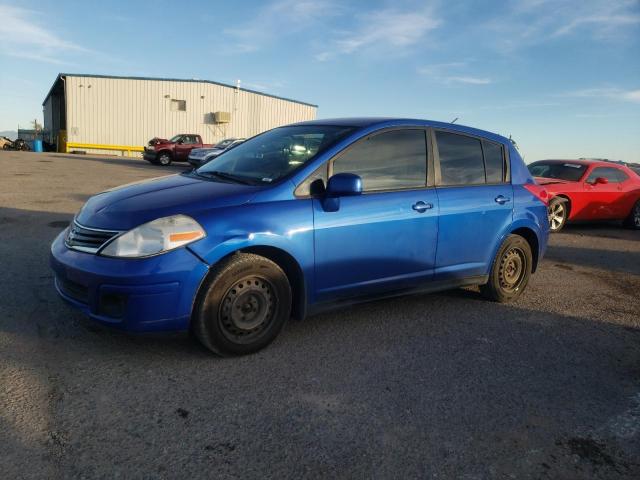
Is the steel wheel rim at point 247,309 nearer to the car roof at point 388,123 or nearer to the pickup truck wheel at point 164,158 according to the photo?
the car roof at point 388,123

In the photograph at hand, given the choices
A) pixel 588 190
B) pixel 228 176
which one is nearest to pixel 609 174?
pixel 588 190

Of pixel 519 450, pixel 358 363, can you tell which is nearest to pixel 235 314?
pixel 358 363

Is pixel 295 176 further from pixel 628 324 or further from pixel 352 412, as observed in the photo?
pixel 628 324

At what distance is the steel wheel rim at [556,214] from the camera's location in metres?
9.48

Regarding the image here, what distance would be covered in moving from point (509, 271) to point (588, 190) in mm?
5901

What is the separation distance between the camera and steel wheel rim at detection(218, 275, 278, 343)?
3268 millimetres

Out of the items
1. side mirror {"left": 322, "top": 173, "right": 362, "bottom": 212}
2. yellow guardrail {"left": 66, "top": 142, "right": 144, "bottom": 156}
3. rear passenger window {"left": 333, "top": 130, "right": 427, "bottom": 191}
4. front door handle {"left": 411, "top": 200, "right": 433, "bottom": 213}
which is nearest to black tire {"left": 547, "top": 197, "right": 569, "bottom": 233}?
rear passenger window {"left": 333, "top": 130, "right": 427, "bottom": 191}

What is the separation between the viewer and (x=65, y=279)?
10.7ft

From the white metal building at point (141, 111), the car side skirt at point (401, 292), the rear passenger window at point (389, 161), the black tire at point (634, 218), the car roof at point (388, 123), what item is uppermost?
the white metal building at point (141, 111)

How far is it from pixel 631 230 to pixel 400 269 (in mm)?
8974

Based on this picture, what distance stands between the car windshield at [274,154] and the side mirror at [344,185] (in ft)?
0.97

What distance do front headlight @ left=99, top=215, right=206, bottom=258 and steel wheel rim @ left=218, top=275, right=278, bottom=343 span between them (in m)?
0.43

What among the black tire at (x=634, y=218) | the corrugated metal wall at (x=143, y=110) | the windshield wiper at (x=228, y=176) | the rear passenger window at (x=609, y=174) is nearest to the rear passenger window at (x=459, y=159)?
the windshield wiper at (x=228, y=176)

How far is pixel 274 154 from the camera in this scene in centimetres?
403
